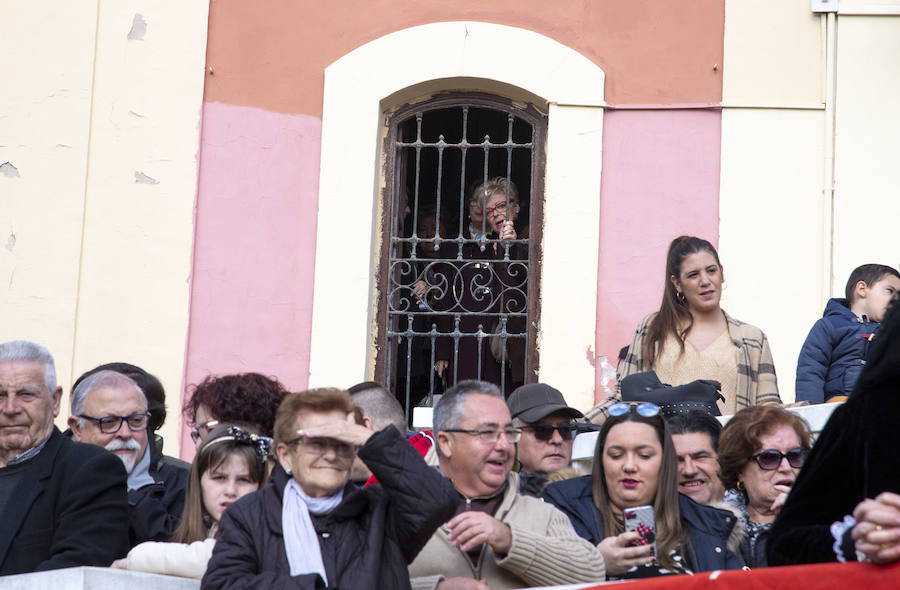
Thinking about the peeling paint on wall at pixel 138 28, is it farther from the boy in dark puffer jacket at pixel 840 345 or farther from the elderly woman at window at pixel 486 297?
the boy in dark puffer jacket at pixel 840 345

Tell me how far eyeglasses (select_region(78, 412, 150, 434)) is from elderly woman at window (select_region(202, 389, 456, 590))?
4.93 feet

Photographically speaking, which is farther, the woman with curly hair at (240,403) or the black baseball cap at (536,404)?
the black baseball cap at (536,404)

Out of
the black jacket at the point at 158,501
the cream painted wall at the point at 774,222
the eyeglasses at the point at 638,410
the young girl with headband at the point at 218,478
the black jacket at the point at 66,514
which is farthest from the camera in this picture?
the cream painted wall at the point at 774,222

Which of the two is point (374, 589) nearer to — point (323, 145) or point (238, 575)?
point (238, 575)

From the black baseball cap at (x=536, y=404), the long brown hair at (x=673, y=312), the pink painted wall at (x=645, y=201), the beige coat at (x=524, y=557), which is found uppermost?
the pink painted wall at (x=645, y=201)

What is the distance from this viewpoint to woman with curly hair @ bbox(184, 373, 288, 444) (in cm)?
604

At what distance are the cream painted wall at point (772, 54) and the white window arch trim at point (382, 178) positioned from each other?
2.94ft

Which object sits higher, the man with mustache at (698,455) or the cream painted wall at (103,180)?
the cream painted wall at (103,180)

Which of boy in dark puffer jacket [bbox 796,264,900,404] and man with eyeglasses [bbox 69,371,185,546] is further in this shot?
boy in dark puffer jacket [bbox 796,264,900,404]

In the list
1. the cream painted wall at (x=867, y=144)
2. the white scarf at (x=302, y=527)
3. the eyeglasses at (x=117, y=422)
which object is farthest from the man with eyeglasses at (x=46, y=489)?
the cream painted wall at (x=867, y=144)

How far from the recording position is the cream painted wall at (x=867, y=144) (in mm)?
9117

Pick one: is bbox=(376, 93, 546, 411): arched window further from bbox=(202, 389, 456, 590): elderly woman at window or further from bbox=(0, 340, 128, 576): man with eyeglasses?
bbox=(202, 389, 456, 590): elderly woman at window

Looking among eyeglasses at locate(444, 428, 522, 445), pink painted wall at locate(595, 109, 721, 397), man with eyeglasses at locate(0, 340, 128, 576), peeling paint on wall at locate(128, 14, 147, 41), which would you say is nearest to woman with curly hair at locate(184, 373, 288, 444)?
man with eyeglasses at locate(0, 340, 128, 576)

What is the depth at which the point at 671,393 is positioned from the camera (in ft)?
21.4
